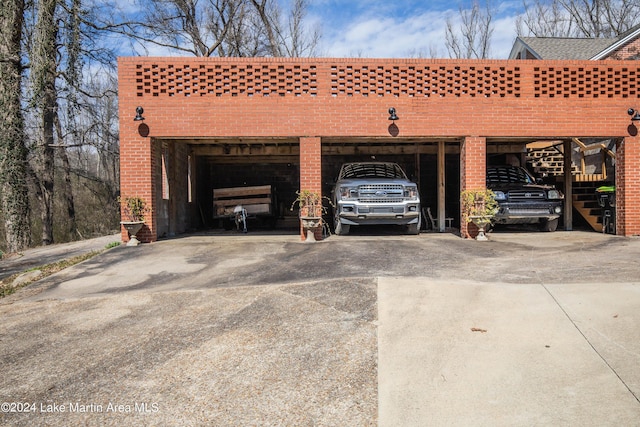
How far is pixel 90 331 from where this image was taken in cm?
424

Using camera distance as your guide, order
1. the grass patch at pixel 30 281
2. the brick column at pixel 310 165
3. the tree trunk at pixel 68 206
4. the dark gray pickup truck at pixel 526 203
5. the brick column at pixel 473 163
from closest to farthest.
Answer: the grass patch at pixel 30 281 → the brick column at pixel 310 165 → the brick column at pixel 473 163 → the dark gray pickup truck at pixel 526 203 → the tree trunk at pixel 68 206

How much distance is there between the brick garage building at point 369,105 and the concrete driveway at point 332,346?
13.3ft

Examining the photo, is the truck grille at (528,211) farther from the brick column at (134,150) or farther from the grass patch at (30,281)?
the grass patch at (30,281)

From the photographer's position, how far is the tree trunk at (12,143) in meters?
13.5

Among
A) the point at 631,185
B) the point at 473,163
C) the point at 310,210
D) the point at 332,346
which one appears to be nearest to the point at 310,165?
the point at 310,210

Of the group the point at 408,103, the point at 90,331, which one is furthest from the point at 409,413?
the point at 408,103

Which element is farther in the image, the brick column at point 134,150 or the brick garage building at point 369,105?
the brick garage building at point 369,105

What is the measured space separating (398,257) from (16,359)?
541 cm

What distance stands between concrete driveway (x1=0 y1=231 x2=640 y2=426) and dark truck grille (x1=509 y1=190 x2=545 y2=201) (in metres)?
3.84

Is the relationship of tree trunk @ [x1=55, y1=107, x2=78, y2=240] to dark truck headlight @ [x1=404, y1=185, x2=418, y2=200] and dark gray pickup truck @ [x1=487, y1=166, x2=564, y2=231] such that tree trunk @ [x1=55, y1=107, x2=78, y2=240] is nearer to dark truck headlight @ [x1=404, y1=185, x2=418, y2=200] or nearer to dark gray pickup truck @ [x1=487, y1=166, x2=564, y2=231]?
dark truck headlight @ [x1=404, y1=185, x2=418, y2=200]

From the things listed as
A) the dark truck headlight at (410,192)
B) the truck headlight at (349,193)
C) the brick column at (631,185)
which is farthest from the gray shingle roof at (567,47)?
the truck headlight at (349,193)

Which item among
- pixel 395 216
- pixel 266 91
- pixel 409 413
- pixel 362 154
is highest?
pixel 266 91

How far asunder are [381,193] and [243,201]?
5.82m

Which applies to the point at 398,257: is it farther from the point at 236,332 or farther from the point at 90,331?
the point at 90,331
